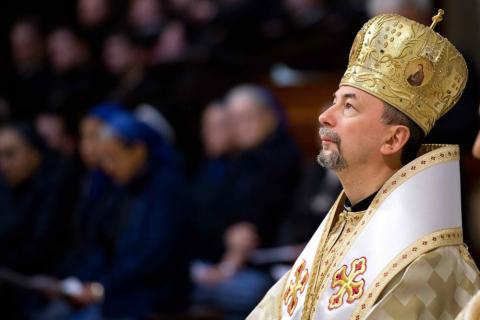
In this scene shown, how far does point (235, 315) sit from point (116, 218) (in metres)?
0.98

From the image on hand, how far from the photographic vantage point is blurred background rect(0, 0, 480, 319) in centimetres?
697

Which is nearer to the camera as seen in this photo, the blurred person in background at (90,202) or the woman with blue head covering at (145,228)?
the woman with blue head covering at (145,228)

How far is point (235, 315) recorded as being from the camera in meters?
7.00

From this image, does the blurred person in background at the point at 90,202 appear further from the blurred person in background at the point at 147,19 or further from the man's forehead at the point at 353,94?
the man's forehead at the point at 353,94

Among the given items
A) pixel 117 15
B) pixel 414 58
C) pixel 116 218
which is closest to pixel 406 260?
pixel 414 58

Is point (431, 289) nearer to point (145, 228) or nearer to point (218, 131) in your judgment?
point (145, 228)

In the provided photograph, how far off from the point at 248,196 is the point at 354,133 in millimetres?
4204

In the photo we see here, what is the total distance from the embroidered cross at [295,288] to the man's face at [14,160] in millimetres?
5541

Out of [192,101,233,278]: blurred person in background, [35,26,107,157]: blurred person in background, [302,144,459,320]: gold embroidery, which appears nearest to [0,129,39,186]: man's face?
[35,26,107,157]: blurred person in background

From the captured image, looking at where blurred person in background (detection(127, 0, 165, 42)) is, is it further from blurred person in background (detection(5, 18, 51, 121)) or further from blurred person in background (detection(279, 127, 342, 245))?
blurred person in background (detection(279, 127, 342, 245))

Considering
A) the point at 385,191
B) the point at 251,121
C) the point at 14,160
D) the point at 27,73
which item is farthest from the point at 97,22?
the point at 385,191

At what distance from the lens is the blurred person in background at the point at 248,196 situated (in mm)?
7238

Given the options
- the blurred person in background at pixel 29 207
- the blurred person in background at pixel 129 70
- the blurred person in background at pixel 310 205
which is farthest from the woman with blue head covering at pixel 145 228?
the blurred person in background at pixel 129 70

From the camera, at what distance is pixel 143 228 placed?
693 centimetres
